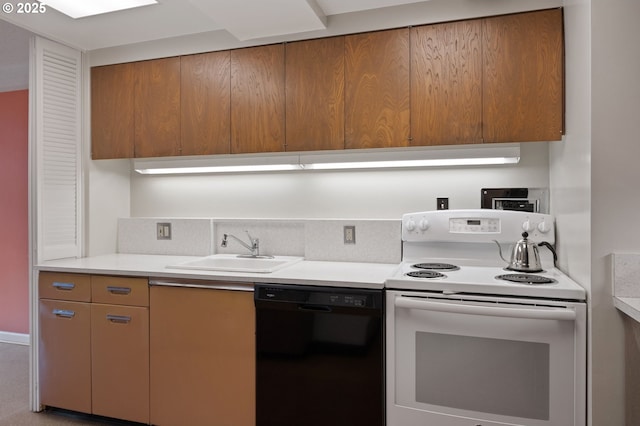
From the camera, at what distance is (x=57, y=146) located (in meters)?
2.72

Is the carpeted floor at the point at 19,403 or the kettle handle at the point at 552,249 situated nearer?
the kettle handle at the point at 552,249

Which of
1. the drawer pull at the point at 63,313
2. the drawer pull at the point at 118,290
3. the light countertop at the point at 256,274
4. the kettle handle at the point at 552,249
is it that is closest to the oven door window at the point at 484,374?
the light countertop at the point at 256,274

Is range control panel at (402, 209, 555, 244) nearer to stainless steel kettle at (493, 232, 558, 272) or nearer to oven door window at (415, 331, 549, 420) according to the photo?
stainless steel kettle at (493, 232, 558, 272)

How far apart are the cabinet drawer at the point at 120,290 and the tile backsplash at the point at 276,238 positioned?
0.65 meters

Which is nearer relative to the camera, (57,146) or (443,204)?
(443,204)

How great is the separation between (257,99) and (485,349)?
1907 mm

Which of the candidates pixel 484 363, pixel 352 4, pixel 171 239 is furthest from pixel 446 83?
pixel 171 239

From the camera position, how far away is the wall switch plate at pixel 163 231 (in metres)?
3.04

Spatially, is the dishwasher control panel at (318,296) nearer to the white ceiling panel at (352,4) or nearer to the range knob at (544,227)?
the range knob at (544,227)

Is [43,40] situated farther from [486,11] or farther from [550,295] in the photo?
[550,295]

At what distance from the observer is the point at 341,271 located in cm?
224

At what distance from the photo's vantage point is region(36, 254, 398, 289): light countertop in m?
2.01

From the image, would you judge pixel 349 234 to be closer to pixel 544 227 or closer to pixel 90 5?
pixel 544 227

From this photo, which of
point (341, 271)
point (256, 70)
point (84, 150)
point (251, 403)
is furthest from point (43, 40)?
point (251, 403)
